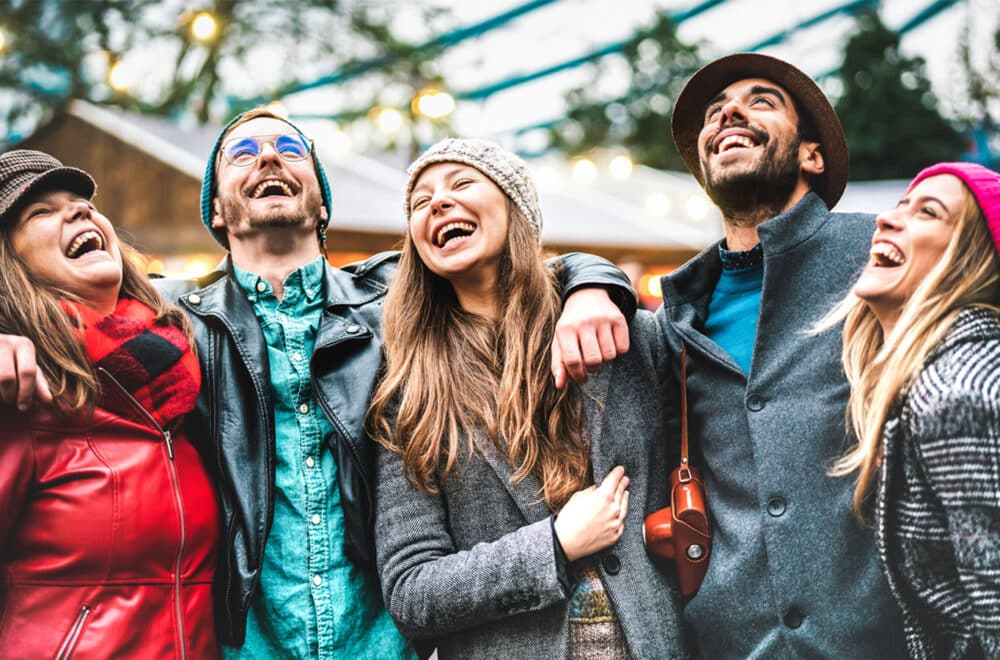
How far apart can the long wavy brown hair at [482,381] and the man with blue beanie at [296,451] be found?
110mm

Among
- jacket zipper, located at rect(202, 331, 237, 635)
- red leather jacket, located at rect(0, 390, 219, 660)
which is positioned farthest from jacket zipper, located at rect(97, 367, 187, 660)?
jacket zipper, located at rect(202, 331, 237, 635)

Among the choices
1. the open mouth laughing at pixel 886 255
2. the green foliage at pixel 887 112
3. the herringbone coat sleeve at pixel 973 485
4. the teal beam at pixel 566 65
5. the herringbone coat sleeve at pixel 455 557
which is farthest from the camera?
the teal beam at pixel 566 65

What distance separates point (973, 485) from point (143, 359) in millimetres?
2092

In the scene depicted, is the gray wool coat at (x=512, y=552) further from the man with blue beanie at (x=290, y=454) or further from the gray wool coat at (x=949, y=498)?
the gray wool coat at (x=949, y=498)

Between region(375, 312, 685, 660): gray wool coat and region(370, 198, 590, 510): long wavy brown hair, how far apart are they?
0.05m

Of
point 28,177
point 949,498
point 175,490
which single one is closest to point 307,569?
point 175,490

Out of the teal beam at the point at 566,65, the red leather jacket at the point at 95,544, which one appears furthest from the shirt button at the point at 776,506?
the teal beam at the point at 566,65

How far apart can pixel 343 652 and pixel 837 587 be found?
1.40 meters

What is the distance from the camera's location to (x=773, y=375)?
7.89ft

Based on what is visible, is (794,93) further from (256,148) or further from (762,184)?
(256,148)

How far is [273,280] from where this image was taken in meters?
2.96

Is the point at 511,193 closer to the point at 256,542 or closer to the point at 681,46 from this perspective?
the point at 256,542

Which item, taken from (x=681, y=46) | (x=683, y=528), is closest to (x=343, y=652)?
(x=683, y=528)

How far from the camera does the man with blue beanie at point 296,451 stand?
2.53 m
